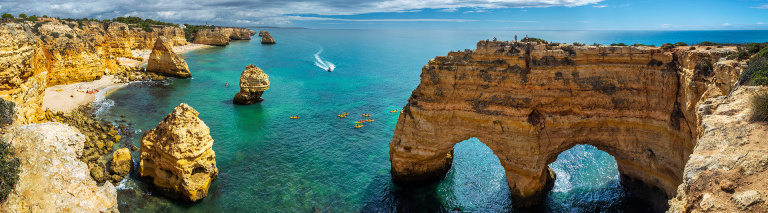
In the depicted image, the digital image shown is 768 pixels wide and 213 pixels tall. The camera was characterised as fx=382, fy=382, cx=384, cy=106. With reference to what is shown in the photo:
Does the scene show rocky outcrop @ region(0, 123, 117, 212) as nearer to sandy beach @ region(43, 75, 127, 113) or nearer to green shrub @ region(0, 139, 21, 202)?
green shrub @ region(0, 139, 21, 202)

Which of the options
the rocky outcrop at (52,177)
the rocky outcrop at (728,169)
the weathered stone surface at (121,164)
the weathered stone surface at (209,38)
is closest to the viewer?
the rocky outcrop at (728,169)

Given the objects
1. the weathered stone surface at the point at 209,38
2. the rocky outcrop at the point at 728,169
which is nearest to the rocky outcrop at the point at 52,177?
the rocky outcrop at the point at 728,169

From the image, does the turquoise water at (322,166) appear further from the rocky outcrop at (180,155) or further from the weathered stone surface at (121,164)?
the rocky outcrop at (180,155)

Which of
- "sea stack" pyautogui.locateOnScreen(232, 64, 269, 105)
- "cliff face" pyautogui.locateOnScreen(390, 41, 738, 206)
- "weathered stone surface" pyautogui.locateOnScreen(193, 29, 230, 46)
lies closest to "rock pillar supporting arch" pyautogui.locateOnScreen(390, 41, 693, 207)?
"cliff face" pyautogui.locateOnScreen(390, 41, 738, 206)

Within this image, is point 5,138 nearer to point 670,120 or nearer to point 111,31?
point 670,120

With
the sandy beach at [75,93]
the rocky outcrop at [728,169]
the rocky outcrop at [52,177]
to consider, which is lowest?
the sandy beach at [75,93]

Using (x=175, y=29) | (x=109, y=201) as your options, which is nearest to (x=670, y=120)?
(x=109, y=201)
